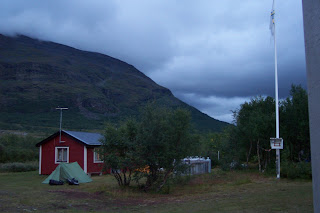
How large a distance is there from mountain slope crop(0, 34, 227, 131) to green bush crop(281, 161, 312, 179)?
3879 centimetres

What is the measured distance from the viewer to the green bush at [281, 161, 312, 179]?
17.1 metres

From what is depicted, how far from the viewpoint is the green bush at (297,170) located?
17.1m

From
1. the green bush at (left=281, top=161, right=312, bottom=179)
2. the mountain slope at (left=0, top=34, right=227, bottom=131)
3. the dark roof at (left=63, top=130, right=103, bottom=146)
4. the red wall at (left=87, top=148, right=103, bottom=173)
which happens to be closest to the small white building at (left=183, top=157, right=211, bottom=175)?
the green bush at (left=281, top=161, right=312, bottom=179)

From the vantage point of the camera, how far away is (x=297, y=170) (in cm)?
1734

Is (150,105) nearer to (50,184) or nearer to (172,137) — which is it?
(172,137)

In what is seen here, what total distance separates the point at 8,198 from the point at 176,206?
6486mm

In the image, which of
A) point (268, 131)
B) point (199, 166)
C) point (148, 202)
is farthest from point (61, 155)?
point (268, 131)

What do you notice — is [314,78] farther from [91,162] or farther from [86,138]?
[86,138]

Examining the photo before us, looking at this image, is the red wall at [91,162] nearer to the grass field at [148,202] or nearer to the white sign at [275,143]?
the grass field at [148,202]

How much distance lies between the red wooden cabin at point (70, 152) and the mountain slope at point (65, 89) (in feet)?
108

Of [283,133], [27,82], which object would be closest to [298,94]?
[283,133]

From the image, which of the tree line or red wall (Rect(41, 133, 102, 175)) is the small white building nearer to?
the tree line

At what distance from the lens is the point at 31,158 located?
34.0 m

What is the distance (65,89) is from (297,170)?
93404mm
